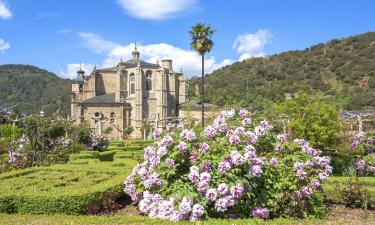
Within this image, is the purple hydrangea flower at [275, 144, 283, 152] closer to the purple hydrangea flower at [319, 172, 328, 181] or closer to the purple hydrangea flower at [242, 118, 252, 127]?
the purple hydrangea flower at [242, 118, 252, 127]

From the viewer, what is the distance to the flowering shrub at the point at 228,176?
799cm

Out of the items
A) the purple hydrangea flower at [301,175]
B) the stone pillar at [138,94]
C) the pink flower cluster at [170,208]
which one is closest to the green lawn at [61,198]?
the pink flower cluster at [170,208]

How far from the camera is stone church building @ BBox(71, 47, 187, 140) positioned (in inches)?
2363

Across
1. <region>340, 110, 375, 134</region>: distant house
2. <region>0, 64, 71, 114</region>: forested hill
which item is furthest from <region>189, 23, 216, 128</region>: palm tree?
<region>0, 64, 71, 114</region>: forested hill

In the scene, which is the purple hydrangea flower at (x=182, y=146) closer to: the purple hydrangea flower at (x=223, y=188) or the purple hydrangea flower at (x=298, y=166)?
the purple hydrangea flower at (x=223, y=188)

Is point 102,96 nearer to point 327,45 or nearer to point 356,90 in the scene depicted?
point 356,90

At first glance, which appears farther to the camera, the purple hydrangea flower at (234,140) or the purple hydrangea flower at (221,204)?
the purple hydrangea flower at (234,140)

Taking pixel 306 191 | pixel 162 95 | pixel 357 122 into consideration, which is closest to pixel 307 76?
pixel 162 95

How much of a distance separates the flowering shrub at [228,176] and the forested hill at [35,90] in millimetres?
90622

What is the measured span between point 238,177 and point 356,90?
75.2 m

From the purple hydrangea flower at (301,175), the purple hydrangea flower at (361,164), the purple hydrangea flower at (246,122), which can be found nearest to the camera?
the purple hydrangea flower at (301,175)

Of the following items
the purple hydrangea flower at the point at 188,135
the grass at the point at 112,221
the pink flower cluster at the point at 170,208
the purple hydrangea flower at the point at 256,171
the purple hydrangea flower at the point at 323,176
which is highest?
the purple hydrangea flower at the point at 188,135

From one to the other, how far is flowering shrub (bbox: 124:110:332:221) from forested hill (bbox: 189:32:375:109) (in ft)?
203

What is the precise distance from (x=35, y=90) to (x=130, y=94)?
6236 cm
